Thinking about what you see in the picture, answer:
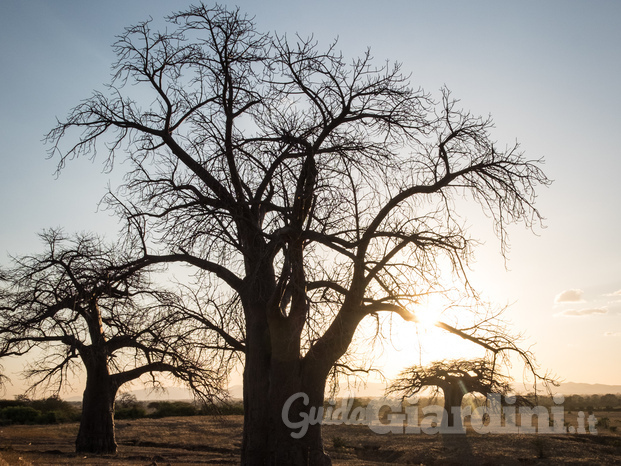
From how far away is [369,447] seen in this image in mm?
25109

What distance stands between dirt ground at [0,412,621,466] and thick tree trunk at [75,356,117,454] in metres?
0.65

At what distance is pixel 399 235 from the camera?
8.16m

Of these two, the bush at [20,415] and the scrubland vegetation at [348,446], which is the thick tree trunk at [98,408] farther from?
the bush at [20,415]

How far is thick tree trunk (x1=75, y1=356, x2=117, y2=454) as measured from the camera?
16.7 metres

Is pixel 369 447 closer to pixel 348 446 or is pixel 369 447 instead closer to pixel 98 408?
pixel 348 446

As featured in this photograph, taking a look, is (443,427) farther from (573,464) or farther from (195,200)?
(195,200)

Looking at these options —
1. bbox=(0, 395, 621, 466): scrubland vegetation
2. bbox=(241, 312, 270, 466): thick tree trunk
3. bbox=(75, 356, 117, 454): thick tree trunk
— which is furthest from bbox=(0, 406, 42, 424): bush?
bbox=(241, 312, 270, 466): thick tree trunk

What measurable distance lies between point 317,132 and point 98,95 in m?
3.87

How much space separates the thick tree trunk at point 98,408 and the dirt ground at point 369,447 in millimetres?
648

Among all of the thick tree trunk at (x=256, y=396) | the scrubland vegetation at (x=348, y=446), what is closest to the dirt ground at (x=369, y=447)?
the scrubland vegetation at (x=348, y=446)

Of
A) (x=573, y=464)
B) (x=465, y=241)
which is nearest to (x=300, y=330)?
(x=465, y=241)

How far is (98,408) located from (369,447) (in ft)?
Answer: 42.1

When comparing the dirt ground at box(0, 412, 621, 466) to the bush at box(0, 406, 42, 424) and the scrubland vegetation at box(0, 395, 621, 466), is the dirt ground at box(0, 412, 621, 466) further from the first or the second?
Result: the bush at box(0, 406, 42, 424)

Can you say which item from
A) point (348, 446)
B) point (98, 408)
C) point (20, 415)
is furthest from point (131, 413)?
point (98, 408)
